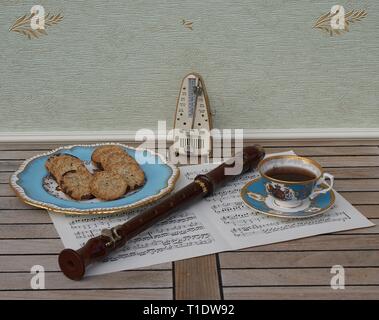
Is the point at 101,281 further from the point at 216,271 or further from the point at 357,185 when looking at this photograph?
the point at 357,185

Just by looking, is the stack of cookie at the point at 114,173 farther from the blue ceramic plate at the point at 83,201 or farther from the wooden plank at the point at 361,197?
the wooden plank at the point at 361,197

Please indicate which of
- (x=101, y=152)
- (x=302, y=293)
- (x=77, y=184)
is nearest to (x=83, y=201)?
(x=77, y=184)

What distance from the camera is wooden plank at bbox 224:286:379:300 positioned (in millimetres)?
717

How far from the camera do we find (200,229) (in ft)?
2.84

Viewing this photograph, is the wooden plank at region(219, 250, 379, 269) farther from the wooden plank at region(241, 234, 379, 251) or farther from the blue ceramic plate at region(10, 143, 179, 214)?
the blue ceramic plate at region(10, 143, 179, 214)

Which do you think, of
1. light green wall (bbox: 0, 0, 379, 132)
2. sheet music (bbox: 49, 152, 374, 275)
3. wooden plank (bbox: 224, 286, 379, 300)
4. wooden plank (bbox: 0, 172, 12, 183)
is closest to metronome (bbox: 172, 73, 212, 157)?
light green wall (bbox: 0, 0, 379, 132)

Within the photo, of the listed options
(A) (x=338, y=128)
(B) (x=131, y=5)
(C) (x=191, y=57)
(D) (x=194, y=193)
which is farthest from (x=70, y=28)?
(A) (x=338, y=128)

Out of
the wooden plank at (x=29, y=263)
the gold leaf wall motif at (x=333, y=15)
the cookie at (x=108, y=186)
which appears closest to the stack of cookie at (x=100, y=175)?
the cookie at (x=108, y=186)

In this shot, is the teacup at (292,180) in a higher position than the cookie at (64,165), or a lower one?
lower

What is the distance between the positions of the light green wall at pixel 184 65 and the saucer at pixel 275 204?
0.94 ft

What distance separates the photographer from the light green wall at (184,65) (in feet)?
3.70

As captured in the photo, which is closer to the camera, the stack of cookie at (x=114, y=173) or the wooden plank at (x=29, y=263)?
the wooden plank at (x=29, y=263)

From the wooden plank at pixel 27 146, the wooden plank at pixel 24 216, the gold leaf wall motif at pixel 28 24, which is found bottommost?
the wooden plank at pixel 24 216

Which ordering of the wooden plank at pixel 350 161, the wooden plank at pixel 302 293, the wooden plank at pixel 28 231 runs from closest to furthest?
the wooden plank at pixel 302 293 < the wooden plank at pixel 28 231 < the wooden plank at pixel 350 161
